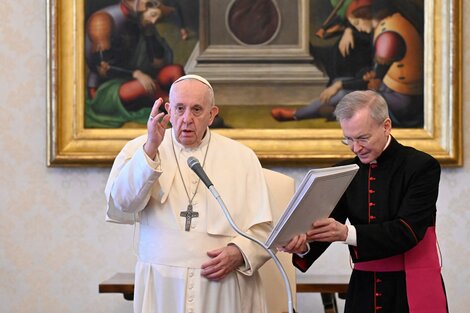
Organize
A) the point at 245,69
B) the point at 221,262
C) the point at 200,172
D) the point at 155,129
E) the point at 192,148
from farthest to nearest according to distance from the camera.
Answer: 1. the point at 245,69
2. the point at 192,148
3. the point at 221,262
4. the point at 155,129
5. the point at 200,172

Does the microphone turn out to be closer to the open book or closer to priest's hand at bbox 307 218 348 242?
the open book

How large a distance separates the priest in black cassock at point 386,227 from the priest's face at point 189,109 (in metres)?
0.62

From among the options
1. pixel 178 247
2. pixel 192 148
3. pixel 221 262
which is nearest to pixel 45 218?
pixel 192 148

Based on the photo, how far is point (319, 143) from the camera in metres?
5.19

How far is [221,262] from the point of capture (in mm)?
3469

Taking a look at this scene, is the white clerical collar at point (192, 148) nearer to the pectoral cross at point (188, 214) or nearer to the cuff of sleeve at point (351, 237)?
the pectoral cross at point (188, 214)

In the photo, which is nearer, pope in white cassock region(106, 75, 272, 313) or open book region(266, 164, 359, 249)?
open book region(266, 164, 359, 249)

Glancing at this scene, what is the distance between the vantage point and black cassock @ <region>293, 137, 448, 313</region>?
3.13 metres

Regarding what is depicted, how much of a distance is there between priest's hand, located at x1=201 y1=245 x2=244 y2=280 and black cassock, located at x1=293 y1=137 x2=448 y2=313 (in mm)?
487

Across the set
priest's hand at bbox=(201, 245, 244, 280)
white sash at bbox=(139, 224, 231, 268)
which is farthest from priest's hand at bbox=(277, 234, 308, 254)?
white sash at bbox=(139, 224, 231, 268)

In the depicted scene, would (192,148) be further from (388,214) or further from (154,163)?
(388,214)

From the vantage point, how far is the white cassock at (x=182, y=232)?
3.48 m

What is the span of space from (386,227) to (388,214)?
0.09m

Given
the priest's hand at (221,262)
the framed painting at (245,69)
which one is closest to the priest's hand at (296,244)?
the priest's hand at (221,262)
